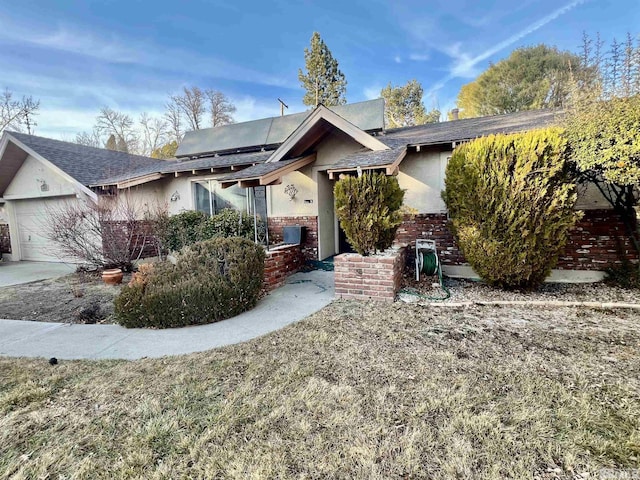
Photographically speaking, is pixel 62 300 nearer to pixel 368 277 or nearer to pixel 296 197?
pixel 296 197

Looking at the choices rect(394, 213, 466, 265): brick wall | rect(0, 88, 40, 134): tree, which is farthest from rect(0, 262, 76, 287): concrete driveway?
rect(0, 88, 40, 134): tree

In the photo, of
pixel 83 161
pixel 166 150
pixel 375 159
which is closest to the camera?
pixel 375 159

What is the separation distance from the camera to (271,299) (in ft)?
19.9

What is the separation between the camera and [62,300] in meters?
6.48

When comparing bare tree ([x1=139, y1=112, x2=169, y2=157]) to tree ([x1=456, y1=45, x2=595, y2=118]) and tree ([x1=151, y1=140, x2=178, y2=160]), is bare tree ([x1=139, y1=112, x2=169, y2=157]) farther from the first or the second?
tree ([x1=456, y1=45, x2=595, y2=118])

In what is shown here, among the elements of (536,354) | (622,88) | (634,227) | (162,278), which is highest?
(622,88)

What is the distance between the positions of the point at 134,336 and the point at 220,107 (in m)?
26.2

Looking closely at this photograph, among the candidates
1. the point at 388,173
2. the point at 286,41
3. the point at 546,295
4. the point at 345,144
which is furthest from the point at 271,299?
the point at 286,41

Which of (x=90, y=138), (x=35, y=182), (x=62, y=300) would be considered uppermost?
(x=90, y=138)

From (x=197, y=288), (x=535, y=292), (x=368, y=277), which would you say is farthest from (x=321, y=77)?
(x=197, y=288)

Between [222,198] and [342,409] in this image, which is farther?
[222,198]

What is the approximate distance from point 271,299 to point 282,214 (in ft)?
12.2

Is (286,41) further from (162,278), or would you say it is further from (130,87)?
(162,278)

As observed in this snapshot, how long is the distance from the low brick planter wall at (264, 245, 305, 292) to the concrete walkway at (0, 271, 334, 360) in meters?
1.10
